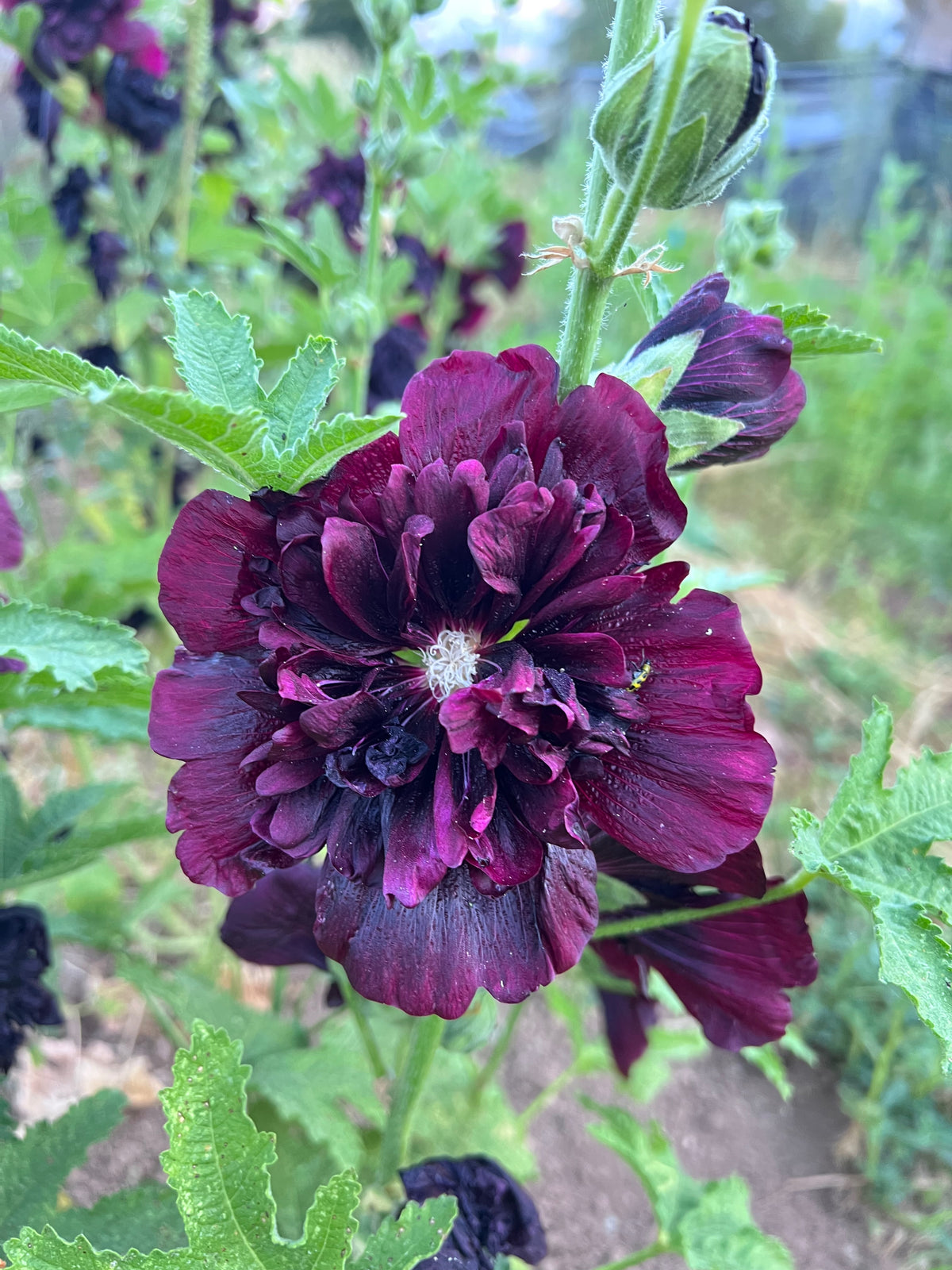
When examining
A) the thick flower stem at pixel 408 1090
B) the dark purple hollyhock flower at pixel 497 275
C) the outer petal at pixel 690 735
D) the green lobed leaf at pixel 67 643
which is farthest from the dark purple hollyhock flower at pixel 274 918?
the dark purple hollyhock flower at pixel 497 275

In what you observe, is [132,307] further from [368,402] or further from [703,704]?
[703,704]

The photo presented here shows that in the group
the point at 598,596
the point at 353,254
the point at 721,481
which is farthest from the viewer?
the point at 721,481

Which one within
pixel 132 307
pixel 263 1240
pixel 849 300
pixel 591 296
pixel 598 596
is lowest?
pixel 849 300

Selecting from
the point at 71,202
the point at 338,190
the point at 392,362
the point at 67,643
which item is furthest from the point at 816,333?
the point at 71,202

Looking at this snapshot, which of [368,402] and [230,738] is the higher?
[230,738]

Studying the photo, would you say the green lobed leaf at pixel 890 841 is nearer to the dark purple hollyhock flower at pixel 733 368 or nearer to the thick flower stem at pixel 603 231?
the dark purple hollyhock flower at pixel 733 368

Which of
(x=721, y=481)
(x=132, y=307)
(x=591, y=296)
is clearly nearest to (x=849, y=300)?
(x=721, y=481)

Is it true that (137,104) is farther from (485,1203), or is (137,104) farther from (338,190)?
(485,1203)
